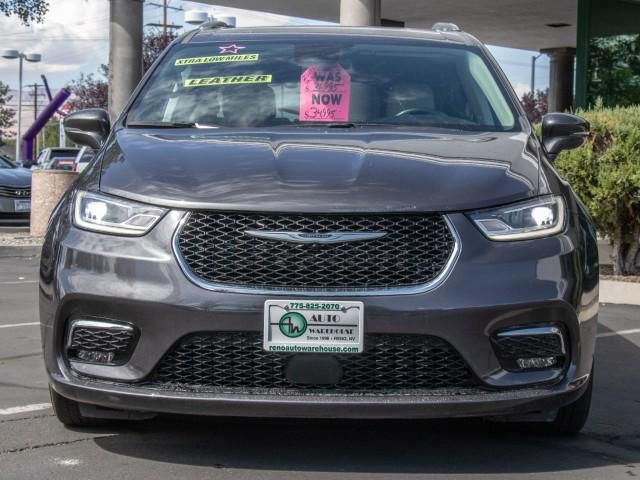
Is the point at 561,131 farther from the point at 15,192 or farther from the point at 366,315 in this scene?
the point at 15,192

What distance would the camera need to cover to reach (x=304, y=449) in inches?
177

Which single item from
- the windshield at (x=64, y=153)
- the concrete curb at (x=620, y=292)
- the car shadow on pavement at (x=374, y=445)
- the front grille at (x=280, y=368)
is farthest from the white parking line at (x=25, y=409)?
the windshield at (x=64, y=153)

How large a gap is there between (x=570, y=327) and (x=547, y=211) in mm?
422

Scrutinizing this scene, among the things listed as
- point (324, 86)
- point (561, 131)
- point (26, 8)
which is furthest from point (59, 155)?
point (561, 131)

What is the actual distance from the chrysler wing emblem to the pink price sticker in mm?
1282

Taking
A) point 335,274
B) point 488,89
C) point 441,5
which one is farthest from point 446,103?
point 441,5

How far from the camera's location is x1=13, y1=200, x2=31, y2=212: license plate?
18.5m

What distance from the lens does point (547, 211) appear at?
4211mm

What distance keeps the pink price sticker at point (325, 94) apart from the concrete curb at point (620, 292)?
16.6ft

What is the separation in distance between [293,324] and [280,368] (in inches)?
7.3

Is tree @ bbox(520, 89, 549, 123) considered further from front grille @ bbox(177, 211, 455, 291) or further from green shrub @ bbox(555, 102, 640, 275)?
front grille @ bbox(177, 211, 455, 291)

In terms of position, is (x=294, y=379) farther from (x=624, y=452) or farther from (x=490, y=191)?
(x=624, y=452)

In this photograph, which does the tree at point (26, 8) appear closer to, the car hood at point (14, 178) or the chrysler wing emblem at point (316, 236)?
the car hood at point (14, 178)

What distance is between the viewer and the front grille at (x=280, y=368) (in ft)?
13.0
